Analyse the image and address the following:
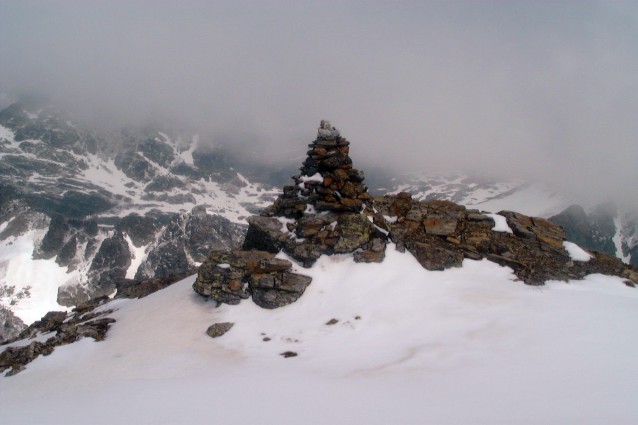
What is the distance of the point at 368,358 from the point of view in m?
15.3

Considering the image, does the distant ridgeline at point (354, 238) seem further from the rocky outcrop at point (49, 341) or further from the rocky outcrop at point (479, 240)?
the rocky outcrop at point (49, 341)

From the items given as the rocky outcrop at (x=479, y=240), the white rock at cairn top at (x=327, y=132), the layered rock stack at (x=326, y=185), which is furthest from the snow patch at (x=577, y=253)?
the white rock at cairn top at (x=327, y=132)

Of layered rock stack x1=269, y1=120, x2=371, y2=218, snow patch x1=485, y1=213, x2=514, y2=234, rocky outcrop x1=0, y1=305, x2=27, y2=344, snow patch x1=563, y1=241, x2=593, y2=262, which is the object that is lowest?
rocky outcrop x1=0, y1=305, x2=27, y2=344

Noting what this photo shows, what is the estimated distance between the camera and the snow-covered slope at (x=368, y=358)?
1069 centimetres

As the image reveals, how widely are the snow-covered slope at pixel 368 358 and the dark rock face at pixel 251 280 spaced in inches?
23.8

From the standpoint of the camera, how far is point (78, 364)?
56.9 ft

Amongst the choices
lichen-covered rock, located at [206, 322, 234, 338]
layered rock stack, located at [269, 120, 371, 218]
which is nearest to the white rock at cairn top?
layered rock stack, located at [269, 120, 371, 218]

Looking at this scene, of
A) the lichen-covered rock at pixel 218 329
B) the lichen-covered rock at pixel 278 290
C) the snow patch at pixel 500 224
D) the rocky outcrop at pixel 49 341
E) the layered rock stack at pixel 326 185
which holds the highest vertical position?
the layered rock stack at pixel 326 185

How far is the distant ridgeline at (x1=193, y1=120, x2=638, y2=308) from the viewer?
22.2 m

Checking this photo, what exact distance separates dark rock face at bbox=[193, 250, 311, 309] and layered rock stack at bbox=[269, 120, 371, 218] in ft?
14.4

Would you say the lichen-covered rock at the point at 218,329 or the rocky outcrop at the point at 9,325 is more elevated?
the lichen-covered rock at the point at 218,329

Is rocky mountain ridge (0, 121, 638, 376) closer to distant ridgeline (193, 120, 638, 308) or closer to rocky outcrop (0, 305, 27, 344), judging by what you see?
distant ridgeline (193, 120, 638, 308)

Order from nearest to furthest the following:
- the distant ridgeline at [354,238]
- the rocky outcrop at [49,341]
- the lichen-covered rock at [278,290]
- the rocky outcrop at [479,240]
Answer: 1. the rocky outcrop at [49,341]
2. the lichen-covered rock at [278,290]
3. the distant ridgeline at [354,238]
4. the rocky outcrop at [479,240]

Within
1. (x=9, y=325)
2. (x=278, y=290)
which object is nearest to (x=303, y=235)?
(x=278, y=290)
